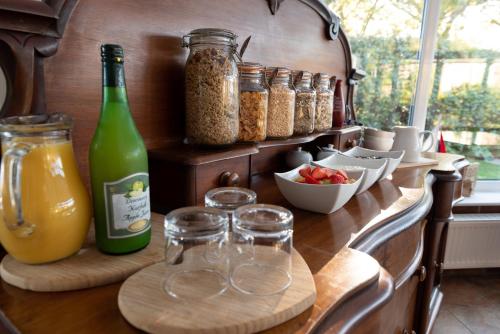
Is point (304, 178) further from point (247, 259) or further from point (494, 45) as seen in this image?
point (494, 45)

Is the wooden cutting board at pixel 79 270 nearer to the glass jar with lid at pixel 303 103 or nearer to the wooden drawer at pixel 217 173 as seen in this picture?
the wooden drawer at pixel 217 173

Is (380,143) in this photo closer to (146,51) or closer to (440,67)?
(146,51)

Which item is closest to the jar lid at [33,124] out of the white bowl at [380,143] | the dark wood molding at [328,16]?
the dark wood molding at [328,16]

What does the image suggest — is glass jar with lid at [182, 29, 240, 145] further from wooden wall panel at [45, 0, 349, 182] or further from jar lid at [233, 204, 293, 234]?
jar lid at [233, 204, 293, 234]

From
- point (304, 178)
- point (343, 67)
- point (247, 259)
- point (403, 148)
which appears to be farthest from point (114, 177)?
point (343, 67)

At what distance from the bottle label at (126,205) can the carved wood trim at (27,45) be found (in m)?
0.21

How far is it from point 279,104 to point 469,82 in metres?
1.73

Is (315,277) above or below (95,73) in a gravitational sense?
below

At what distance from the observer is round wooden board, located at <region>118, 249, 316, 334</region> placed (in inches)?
13.6

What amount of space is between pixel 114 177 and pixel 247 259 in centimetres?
21

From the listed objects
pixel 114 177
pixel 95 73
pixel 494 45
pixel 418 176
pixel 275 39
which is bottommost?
pixel 418 176

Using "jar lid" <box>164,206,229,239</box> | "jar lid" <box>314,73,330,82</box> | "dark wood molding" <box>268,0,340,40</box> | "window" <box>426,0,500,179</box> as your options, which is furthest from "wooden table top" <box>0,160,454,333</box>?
"window" <box>426,0,500,179</box>

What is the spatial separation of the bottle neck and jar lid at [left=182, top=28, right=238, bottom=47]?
30 centimetres

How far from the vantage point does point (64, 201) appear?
1.45 feet
